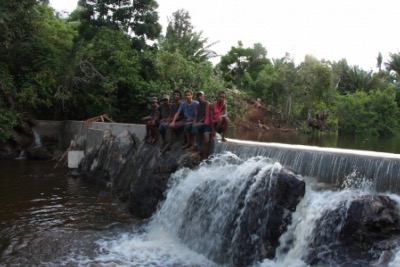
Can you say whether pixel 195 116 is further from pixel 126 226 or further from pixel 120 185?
pixel 120 185

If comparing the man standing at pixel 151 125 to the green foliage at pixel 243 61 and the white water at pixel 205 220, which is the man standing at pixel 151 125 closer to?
the white water at pixel 205 220

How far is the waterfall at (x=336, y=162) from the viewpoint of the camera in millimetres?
6902

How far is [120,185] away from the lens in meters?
13.0

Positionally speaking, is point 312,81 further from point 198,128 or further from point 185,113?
point 198,128

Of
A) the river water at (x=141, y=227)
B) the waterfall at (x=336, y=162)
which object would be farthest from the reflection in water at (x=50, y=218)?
the waterfall at (x=336, y=162)

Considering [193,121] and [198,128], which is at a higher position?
[193,121]

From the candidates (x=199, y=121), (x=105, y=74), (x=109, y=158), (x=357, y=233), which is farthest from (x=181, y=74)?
(x=357, y=233)

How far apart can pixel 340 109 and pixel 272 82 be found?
592cm

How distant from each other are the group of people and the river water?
32.7 inches

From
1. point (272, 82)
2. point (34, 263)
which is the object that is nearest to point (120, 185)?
point (34, 263)

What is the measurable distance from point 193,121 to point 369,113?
2667 cm

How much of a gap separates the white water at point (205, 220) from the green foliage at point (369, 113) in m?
27.0

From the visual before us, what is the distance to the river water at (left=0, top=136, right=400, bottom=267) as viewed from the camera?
704 centimetres

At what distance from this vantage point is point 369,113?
3362cm
